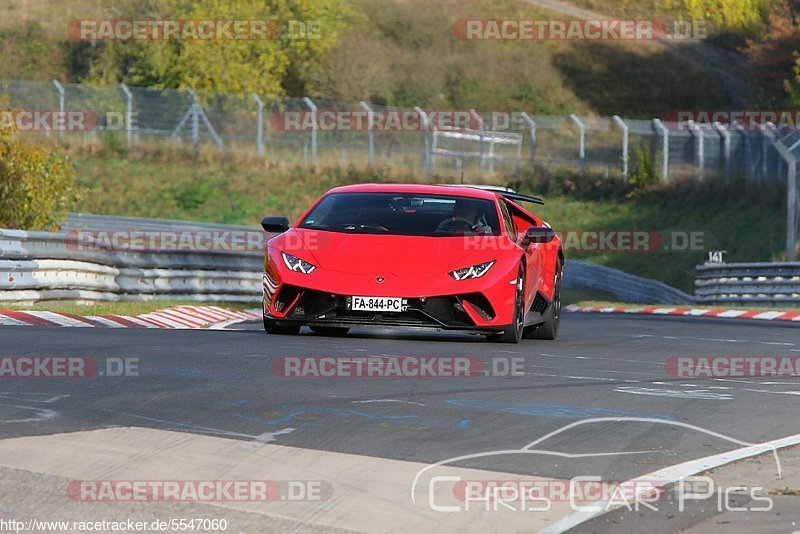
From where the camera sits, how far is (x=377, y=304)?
12062 millimetres

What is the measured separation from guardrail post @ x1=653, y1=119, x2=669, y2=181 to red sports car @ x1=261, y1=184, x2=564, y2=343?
105 feet

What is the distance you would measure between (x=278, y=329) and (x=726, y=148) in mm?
32310

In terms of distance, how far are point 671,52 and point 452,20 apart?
39.4 feet

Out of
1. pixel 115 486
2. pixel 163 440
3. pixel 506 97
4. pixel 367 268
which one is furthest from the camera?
pixel 506 97

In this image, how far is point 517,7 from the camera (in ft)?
269

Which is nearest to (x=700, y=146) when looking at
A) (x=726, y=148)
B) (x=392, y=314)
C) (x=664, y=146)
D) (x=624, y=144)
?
(x=726, y=148)

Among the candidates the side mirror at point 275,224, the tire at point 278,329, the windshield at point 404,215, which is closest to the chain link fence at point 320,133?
the windshield at point 404,215

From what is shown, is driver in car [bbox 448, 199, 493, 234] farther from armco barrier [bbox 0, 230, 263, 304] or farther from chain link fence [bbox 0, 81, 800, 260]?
chain link fence [bbox 0, 81, 800, 260]

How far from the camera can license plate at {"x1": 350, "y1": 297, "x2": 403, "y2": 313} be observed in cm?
1205

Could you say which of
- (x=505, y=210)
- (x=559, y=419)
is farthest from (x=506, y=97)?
(x=559, y=419)

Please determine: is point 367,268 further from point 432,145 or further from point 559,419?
point 432,145

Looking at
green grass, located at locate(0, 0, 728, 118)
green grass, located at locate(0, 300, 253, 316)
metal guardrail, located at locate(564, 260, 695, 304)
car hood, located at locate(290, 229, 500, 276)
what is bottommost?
metal guardrail, located at locate(564, 260, 695, 304)

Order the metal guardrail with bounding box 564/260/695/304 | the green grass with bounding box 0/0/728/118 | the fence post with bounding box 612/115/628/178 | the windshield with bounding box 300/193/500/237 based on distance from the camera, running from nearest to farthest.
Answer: the windshield with bounding box 300/193/500/237 → the metal guardrail with bounding box 564/260/695/304 → the fence post with bounding box 612/115/628/178 → the green grass with bounding box 0/0/728/118

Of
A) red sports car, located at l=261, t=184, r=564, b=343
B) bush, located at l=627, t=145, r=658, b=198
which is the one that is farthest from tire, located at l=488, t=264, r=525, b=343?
bush, located at l=627, t=145, r=658, b=198
